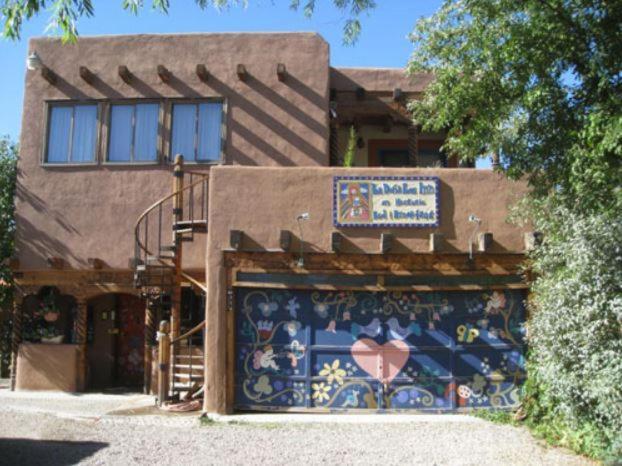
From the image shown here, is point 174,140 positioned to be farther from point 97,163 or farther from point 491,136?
point 491,136

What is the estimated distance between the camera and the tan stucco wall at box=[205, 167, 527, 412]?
11.1m

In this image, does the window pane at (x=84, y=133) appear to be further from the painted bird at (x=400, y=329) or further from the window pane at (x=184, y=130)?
the painted bird at (x=400, y=329)

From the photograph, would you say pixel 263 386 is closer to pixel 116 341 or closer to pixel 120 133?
pixel 116 341

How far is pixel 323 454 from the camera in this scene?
8.45 metres

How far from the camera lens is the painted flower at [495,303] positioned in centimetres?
1112

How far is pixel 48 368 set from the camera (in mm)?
14609

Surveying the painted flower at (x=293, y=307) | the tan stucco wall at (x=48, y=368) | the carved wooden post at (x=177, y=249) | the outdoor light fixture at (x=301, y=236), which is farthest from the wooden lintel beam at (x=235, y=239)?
the tan stucco wall at (x=48, y=368)

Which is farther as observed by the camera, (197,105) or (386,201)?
(197,105)

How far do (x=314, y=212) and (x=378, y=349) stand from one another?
2.51 metres

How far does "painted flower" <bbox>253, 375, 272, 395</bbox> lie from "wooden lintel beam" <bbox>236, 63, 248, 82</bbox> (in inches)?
275

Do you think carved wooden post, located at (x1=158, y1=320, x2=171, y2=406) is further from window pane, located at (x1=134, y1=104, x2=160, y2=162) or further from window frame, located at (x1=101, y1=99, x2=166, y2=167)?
window pane, located at (x1=134, y1=104, x2=160, y2=162)

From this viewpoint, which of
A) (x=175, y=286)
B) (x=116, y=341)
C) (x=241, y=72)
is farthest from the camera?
(x=116, y=341)

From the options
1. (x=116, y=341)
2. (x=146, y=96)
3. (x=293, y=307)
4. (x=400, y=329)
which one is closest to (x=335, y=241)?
(x=293, y=307)

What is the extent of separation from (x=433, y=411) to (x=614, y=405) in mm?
3439
